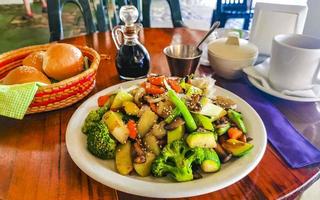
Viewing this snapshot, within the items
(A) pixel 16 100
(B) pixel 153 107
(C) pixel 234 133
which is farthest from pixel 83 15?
(C) pixel 234 133

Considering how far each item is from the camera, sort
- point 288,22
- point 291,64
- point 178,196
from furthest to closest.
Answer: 1. point 288,22
2. point 291,64
3. point 178,196

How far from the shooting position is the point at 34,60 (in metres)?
0.88

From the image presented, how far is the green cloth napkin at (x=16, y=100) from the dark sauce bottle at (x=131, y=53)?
0.30m

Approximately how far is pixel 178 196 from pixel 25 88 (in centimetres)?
46

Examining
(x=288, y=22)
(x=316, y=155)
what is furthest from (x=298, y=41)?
(x=316, y=155)

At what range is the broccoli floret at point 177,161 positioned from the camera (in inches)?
21.8

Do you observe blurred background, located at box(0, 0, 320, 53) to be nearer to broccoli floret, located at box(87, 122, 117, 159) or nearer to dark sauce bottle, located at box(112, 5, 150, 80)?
dark sauce bottle, located at box(112, 5, 150, 80)

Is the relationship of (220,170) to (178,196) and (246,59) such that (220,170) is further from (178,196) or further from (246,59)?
(246,59)

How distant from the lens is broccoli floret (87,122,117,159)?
597 millimetres

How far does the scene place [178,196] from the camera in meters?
0.51

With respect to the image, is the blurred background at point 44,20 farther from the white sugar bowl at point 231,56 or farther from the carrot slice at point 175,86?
the carrot slice at point 175,86

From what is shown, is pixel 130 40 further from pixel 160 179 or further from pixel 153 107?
pixel 160 179

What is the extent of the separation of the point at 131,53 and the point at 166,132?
386mm

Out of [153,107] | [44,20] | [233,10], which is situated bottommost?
[44,20]
